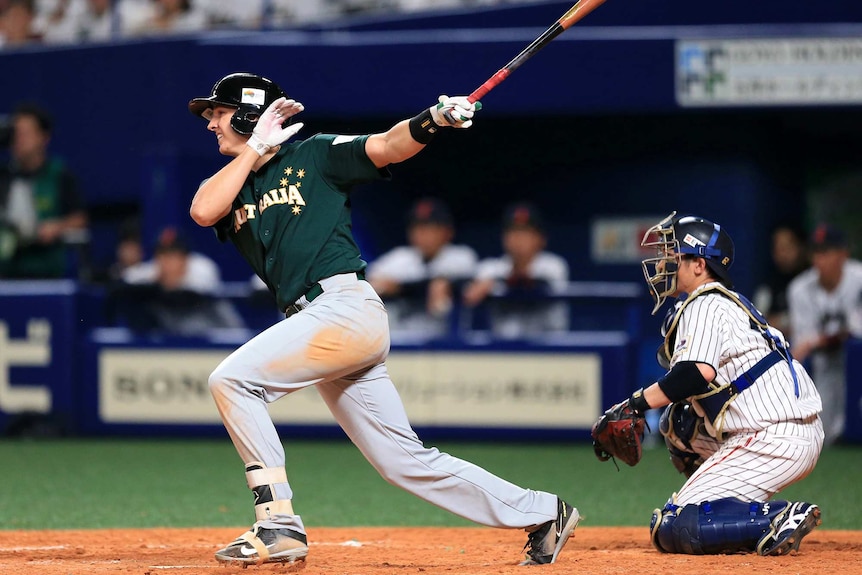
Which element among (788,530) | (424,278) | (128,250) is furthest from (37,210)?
(788,530)

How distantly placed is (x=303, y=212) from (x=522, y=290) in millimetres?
4908

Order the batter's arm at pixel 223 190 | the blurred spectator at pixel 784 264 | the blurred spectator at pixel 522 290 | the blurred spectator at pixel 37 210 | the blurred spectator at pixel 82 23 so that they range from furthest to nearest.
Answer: the blurred spectator at pixel 82 23 < the blurred spectator at pixel 37 210 < the blurred spectator at pixel 784 264 < the blurred spectator at pixel 522 290 < the batter's arm at pixel 223 190

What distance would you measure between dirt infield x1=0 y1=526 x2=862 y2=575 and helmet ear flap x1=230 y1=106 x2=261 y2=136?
1.49 metres

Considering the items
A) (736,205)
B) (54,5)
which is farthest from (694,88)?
(54,5)

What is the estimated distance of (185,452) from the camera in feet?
29.7

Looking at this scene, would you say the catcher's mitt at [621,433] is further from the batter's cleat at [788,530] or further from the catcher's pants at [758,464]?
the batter's cleat at [788,530]

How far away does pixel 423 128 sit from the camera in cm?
426

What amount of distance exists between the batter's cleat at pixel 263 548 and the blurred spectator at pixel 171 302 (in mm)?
5629

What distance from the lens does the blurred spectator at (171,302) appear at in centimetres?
979

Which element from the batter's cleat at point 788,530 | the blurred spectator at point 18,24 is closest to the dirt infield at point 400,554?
the batter's cleat at point 788,530

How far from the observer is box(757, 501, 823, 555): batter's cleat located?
4.60 m

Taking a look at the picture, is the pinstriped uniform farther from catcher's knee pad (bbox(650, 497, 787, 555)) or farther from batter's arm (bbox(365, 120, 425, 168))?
batter's arm (bbox(365, 120, 425, 168))

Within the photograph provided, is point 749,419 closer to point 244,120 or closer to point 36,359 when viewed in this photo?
point 244,120

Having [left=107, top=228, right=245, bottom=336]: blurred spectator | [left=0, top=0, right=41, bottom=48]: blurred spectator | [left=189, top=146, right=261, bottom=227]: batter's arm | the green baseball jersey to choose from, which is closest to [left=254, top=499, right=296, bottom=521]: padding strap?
the green baseball jersey
